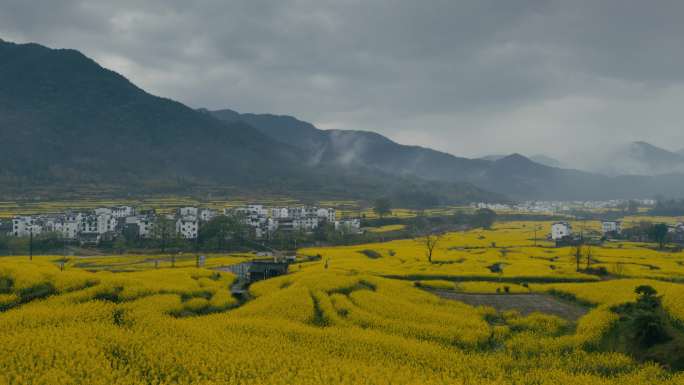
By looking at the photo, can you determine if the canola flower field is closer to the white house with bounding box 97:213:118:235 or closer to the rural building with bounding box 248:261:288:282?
the rural building with bounding box 248:261:288:282

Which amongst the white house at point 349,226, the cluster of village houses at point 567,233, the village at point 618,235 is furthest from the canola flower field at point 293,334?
the cluster of village houses at point 567,233

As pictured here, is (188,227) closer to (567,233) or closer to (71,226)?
(71,226)

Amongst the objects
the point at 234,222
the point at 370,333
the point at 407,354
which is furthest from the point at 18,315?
the point at 234,222

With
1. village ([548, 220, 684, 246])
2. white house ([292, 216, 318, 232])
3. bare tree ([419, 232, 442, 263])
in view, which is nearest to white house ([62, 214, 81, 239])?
white house ([292, 216, 318, 232])

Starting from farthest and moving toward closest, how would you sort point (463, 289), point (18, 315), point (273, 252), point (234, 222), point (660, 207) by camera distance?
1. point (660, 207)
2. point (234, 222)
3. point (273, 252)
4. point (463, 289)
5. point (18, 315)

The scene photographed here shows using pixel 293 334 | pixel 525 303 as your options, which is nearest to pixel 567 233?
pixel 525 303

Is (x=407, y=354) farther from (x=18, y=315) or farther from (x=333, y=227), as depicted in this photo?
(x=333, y=227)
